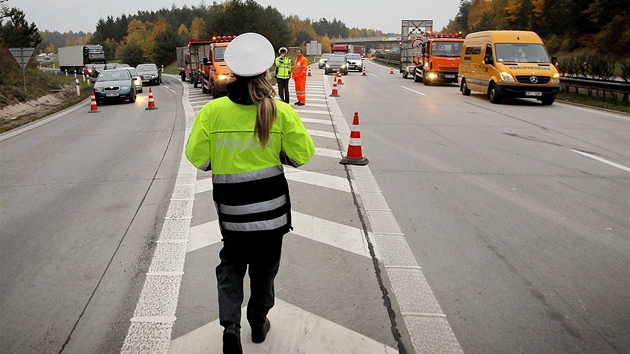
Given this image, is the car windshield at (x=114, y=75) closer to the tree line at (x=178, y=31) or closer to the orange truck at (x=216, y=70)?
the orange truck at (x=216, y=70)

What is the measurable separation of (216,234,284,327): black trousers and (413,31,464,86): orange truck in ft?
91.5

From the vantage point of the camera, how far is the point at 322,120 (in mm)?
14672

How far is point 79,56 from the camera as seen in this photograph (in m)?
65.5

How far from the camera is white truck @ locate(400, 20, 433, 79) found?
37375mm

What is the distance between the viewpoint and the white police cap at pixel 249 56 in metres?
3.03

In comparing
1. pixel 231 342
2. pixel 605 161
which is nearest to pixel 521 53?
pixel 605 161

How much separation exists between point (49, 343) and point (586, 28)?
65117 millimetres

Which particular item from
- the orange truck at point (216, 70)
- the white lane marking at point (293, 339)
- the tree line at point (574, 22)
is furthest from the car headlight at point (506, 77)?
the tree line at point (574, 22)

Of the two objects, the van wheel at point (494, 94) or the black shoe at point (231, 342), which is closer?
the black shoe at point (231, 342)

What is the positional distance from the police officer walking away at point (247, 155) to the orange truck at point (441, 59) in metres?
27.8

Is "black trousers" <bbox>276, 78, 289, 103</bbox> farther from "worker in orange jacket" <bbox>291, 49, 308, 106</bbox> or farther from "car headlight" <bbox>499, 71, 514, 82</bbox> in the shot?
"car headlight" <bbox>499, 71, 514, 82</bbox>

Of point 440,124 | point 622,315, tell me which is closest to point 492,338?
point 622,315

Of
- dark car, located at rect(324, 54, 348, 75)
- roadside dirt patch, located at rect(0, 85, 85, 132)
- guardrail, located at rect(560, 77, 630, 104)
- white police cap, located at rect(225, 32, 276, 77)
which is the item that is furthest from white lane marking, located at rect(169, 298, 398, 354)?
dark car, located at rect(324, 54, 348, 75)

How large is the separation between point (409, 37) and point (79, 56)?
140 feet
